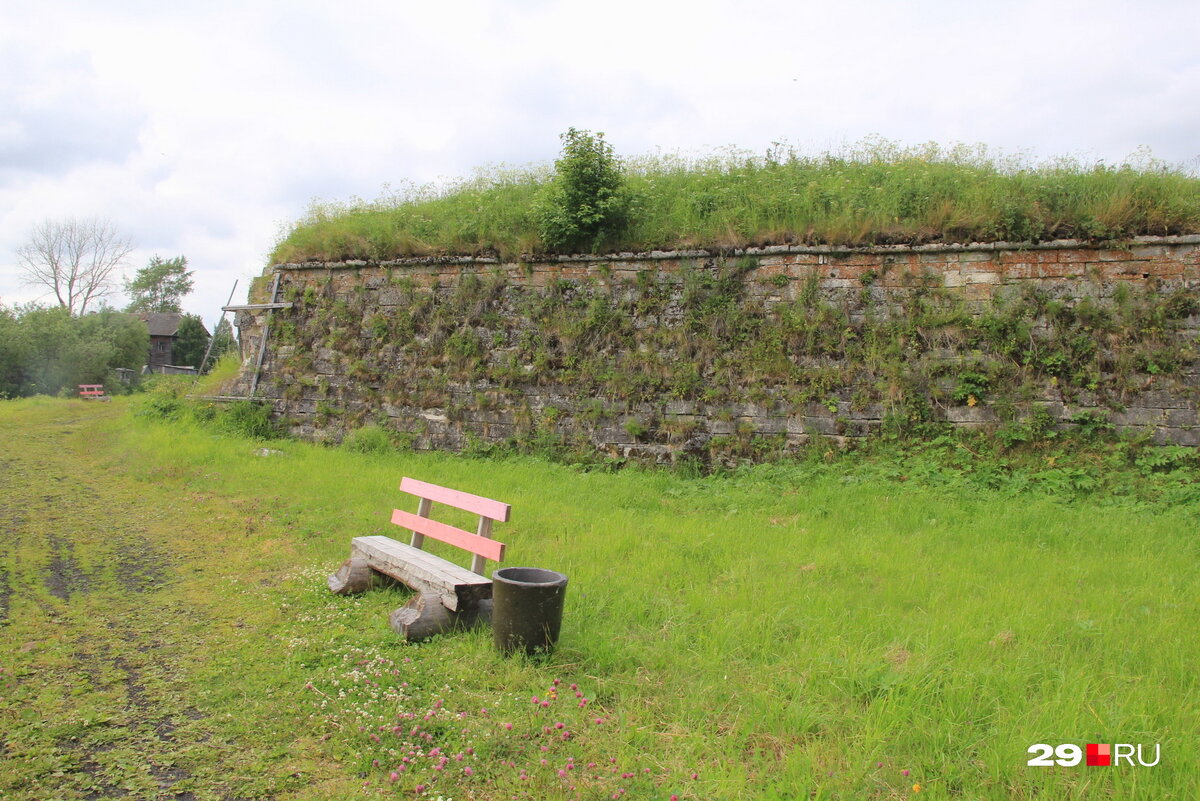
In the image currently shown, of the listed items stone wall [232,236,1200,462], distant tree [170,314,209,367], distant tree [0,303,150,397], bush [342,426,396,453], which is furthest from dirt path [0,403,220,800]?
distant tree [170,314,209,367]

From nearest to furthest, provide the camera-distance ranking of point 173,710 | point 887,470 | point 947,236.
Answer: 1. point 173,710
2. point 887,470
3. point 947,236

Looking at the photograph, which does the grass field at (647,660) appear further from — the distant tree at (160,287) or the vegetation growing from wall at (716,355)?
the distant tree at (160,287)

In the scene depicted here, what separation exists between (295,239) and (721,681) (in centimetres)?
1175

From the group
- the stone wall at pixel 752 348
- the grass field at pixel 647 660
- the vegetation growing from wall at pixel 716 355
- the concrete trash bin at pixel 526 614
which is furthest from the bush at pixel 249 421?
the concrete trash bin at pixel 526 614

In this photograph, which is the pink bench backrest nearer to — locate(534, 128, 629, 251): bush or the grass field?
the grass field

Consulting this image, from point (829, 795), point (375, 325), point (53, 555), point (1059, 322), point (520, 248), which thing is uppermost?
point (520, 248)

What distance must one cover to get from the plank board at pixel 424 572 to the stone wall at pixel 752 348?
15.8 feet

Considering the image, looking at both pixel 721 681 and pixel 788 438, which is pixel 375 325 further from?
pixel 721 681

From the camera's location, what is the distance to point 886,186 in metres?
9.69

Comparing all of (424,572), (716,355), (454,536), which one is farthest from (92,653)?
(716,355)

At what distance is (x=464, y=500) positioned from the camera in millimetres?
4809

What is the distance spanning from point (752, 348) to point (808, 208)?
2141 mm

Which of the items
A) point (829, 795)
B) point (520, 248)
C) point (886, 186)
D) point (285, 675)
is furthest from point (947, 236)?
point (285, 675)

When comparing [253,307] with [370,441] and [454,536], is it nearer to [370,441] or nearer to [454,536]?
[370,441]
